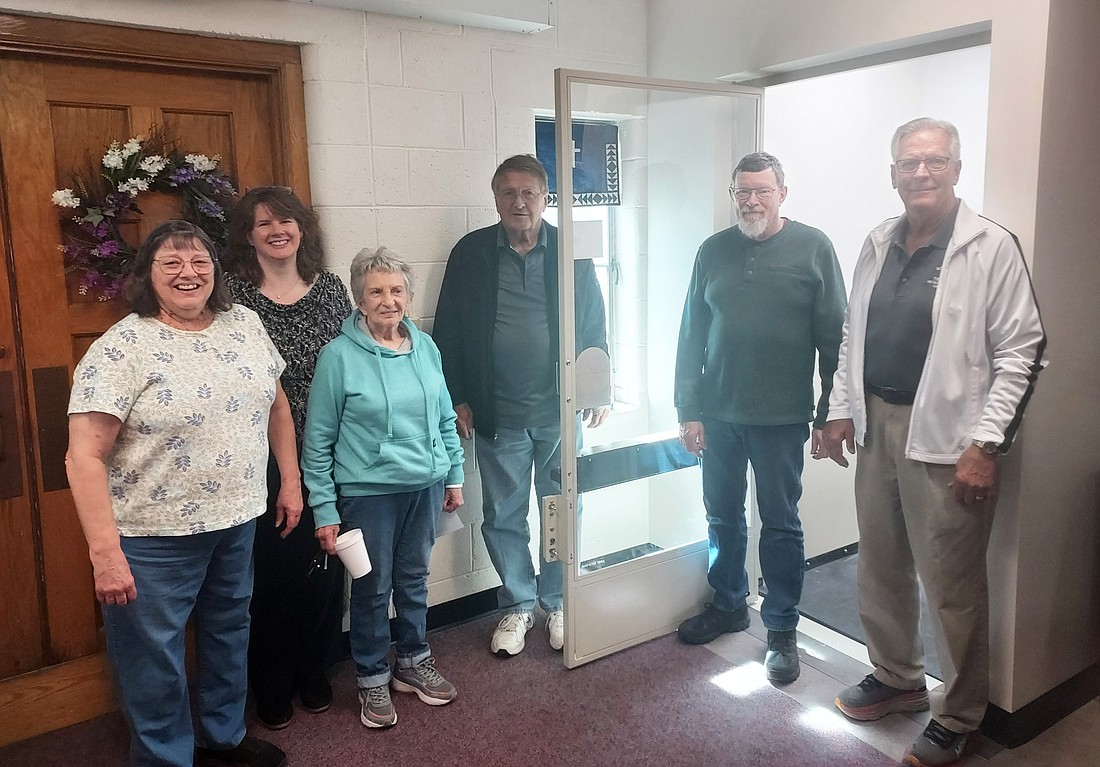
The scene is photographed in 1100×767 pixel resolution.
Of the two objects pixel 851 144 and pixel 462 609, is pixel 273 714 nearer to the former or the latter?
pixel 462 609

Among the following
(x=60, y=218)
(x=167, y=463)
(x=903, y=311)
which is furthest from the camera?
(x=60, y=218)

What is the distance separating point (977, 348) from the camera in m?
2.05

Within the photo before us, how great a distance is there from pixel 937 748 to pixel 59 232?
2721 millimetres

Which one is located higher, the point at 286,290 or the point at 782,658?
the point at 286,290

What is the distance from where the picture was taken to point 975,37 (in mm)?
2289

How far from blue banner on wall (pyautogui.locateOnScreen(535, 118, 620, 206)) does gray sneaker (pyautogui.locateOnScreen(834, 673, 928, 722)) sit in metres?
1.68

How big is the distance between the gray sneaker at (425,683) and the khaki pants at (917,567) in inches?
50.0

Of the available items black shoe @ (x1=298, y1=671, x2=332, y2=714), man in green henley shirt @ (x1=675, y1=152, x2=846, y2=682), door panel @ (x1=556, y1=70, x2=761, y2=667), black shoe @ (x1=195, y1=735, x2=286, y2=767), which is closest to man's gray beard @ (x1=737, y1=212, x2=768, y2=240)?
man in green henley shirt @ (x1=675, y1=152, x2=846, y2=682)

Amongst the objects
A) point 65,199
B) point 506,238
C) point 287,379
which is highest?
point 65,199

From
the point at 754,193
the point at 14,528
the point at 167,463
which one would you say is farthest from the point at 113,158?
the point at 754,193

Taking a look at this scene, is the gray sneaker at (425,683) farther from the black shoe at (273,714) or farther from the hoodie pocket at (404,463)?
the hoodie pocket at (404,463)

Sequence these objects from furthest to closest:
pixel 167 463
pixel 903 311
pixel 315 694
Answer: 1. pixel 315 694
2. pixel 903 311
3. pixel 167 463

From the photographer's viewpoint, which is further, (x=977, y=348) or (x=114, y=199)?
(x=114, y=199)

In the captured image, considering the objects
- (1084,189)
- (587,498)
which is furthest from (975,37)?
(587,498)
